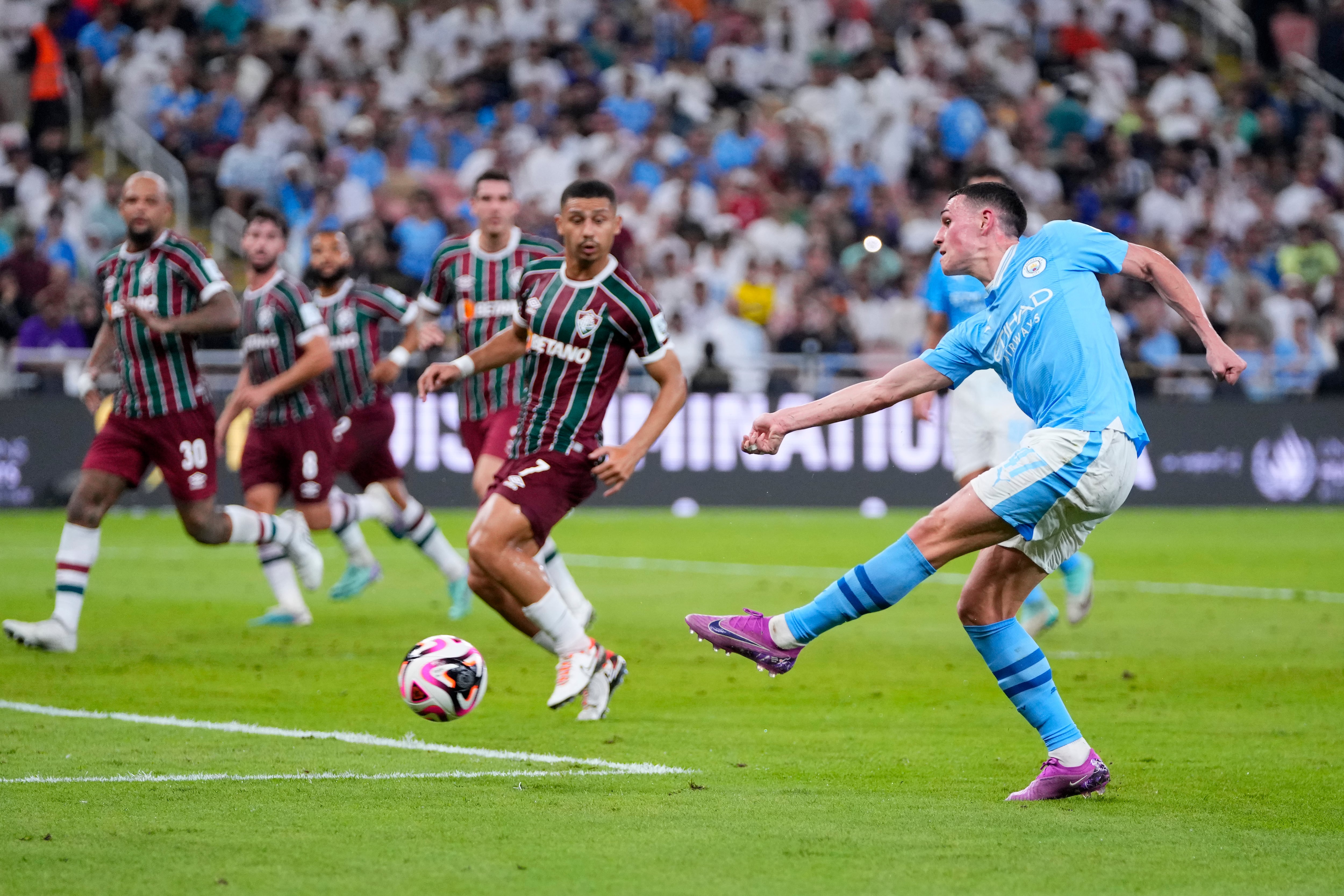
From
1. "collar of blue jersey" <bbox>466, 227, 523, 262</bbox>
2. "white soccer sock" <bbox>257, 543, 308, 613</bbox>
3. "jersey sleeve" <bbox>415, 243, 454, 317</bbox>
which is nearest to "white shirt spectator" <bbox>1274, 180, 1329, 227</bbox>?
"collar of blue jersey" <bbox>466, 227, 523, 262</bbox>

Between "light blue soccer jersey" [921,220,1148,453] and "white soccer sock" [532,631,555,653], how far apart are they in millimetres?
2559

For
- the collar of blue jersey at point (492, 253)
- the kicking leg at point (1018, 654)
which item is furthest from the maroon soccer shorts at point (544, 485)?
the collar of blue jersey at point (492, 253)

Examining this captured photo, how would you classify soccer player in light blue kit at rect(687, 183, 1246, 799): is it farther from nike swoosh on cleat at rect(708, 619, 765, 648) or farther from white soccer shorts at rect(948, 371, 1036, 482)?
white soccer shorts at rect(948, 371, 1036, 482)

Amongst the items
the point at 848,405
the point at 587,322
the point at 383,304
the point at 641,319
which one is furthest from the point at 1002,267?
the point at 383,304

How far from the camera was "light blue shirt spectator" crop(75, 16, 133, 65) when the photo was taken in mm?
23594

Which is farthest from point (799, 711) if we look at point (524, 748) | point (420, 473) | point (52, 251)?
point (52, 251)

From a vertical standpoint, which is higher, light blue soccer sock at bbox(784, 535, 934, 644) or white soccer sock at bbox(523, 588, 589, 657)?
light blue soccer sock at bbox(784, 535, 934, 644)

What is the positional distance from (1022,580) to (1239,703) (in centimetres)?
281

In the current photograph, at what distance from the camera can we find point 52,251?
21.3 meters

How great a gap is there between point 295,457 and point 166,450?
212 cm

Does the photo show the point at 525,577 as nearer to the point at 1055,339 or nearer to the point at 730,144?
the point at 1055,339

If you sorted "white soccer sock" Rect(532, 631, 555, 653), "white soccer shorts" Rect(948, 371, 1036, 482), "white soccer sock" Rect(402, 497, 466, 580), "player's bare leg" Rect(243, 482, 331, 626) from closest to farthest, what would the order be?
"white soccer sock" Rect(532, 631, 555, 653), "white soccer shorts" Rect(948, 371, 1036, 482), "player's bare leg" Rect(243, 482, 331, 626), "white soccer sock" Rect(402, 497, 466, 580)

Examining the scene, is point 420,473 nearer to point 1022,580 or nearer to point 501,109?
point 501,109

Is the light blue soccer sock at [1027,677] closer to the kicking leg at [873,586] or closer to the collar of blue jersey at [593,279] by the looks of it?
the kicking leg at [873,586]
